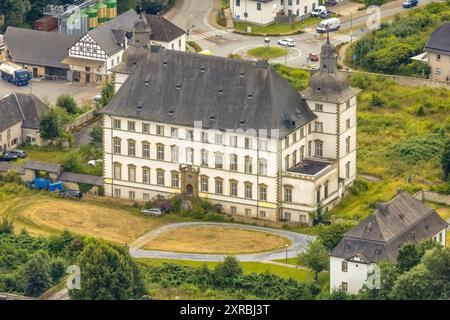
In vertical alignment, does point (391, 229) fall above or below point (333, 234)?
above

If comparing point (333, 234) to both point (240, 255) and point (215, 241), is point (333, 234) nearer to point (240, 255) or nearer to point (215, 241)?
point (240, 255)

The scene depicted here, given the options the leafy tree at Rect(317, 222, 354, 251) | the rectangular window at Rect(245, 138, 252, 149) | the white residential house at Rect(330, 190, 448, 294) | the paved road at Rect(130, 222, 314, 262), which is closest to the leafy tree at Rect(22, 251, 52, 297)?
the paved road at Rect(130, 222, 314, 262)

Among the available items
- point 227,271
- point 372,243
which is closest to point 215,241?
point 227,271

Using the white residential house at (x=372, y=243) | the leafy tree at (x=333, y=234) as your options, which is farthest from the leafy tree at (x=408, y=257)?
the leafy tree at (x=333, y=234)

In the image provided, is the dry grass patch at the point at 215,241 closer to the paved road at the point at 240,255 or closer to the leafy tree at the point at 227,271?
the paved road at the point at 240,255

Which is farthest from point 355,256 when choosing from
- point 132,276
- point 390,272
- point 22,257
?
point 22,257
